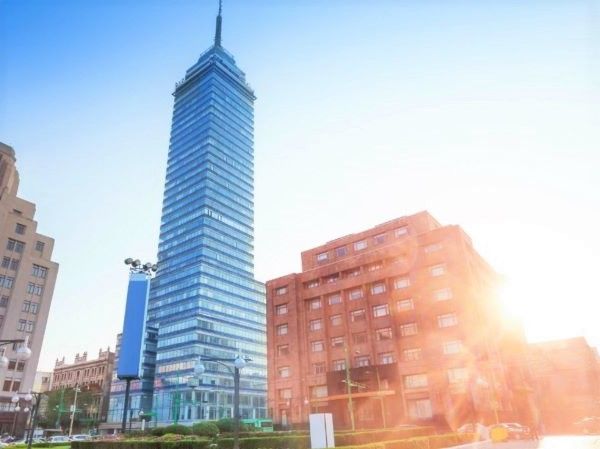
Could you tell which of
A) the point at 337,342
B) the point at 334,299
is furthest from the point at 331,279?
the point at 337,342

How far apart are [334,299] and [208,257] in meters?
64.7

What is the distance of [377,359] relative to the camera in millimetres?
53000

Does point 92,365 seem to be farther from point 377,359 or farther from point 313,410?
point 377,359

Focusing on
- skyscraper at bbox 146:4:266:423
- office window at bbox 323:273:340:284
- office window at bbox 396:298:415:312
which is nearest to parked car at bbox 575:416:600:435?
office window at bbox 396:298:415:312

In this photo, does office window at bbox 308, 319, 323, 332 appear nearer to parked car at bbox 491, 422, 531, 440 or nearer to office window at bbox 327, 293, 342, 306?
office window at bbox 327, 293, 342, 306

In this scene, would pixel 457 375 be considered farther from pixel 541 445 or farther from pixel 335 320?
pixel 335 320

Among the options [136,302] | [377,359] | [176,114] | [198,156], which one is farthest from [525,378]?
[176,114]

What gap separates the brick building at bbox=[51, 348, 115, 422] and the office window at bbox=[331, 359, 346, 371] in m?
77.9

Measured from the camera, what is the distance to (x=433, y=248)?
53.3m

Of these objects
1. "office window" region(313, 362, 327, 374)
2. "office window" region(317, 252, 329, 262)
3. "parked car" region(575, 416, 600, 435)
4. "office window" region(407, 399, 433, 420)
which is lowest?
"parked car" region(575, 416, 600, 435)

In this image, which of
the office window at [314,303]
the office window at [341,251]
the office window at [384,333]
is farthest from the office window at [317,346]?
the office window at [341,251]

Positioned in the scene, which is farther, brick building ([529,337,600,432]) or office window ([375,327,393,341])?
brick building ([529,337,600,432])

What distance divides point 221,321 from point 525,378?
2977 inches

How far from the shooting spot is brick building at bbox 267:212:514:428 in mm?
47062
